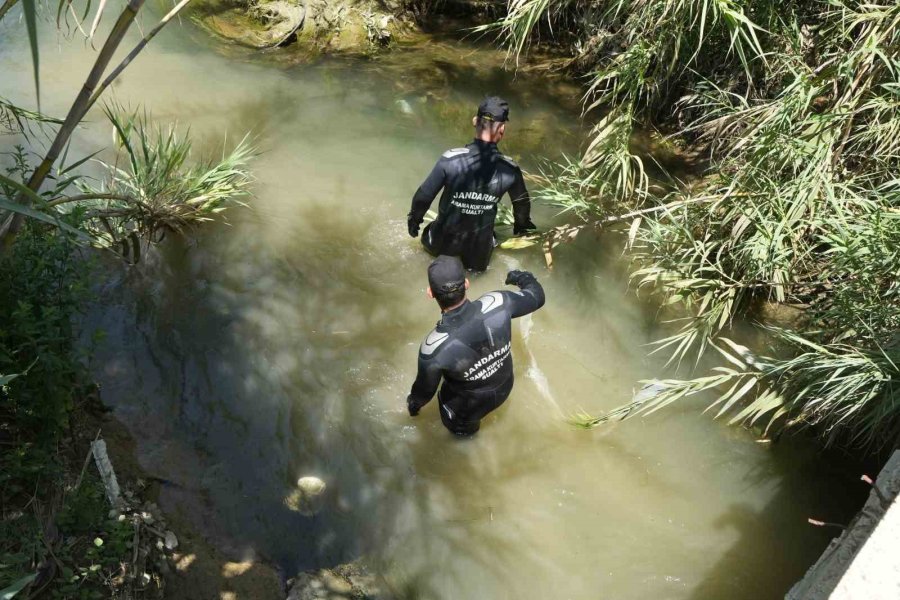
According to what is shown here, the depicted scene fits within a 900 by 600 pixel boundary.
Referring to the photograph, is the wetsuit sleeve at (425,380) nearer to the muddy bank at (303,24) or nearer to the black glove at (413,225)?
the black glove at (413,225)

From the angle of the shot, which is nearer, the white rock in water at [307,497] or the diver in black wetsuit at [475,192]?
the white rock in water at [307,497]

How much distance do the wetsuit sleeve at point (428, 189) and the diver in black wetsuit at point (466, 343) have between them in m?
0.82

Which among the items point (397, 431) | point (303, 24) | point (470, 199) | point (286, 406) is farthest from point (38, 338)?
point (303, 24)

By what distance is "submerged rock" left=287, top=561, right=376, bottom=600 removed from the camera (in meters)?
3.25

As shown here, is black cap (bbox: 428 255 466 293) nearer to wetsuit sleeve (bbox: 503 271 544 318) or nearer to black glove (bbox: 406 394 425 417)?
wetsuit sleeve (bbox: 503 271 544 318)

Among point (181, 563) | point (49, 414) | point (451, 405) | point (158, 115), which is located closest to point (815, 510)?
point (451, 405)

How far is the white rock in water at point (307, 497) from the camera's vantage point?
12.0 feet

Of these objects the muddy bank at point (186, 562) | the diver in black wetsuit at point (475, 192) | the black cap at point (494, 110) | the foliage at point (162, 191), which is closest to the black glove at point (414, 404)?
the muddy bank at point (186, 562)

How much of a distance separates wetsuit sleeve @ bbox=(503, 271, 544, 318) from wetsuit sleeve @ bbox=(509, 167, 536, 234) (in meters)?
0.79

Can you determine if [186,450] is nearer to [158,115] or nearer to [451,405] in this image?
[451,405]

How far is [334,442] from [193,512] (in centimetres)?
82

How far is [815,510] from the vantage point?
384 cm

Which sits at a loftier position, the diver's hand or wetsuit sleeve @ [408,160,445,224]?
wetsuit sleeve @ [408,160,445,224]

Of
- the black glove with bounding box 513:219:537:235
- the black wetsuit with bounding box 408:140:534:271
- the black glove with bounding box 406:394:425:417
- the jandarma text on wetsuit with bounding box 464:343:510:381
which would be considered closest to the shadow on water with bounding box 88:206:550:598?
the black glove with bounding box 406:394:425:417
